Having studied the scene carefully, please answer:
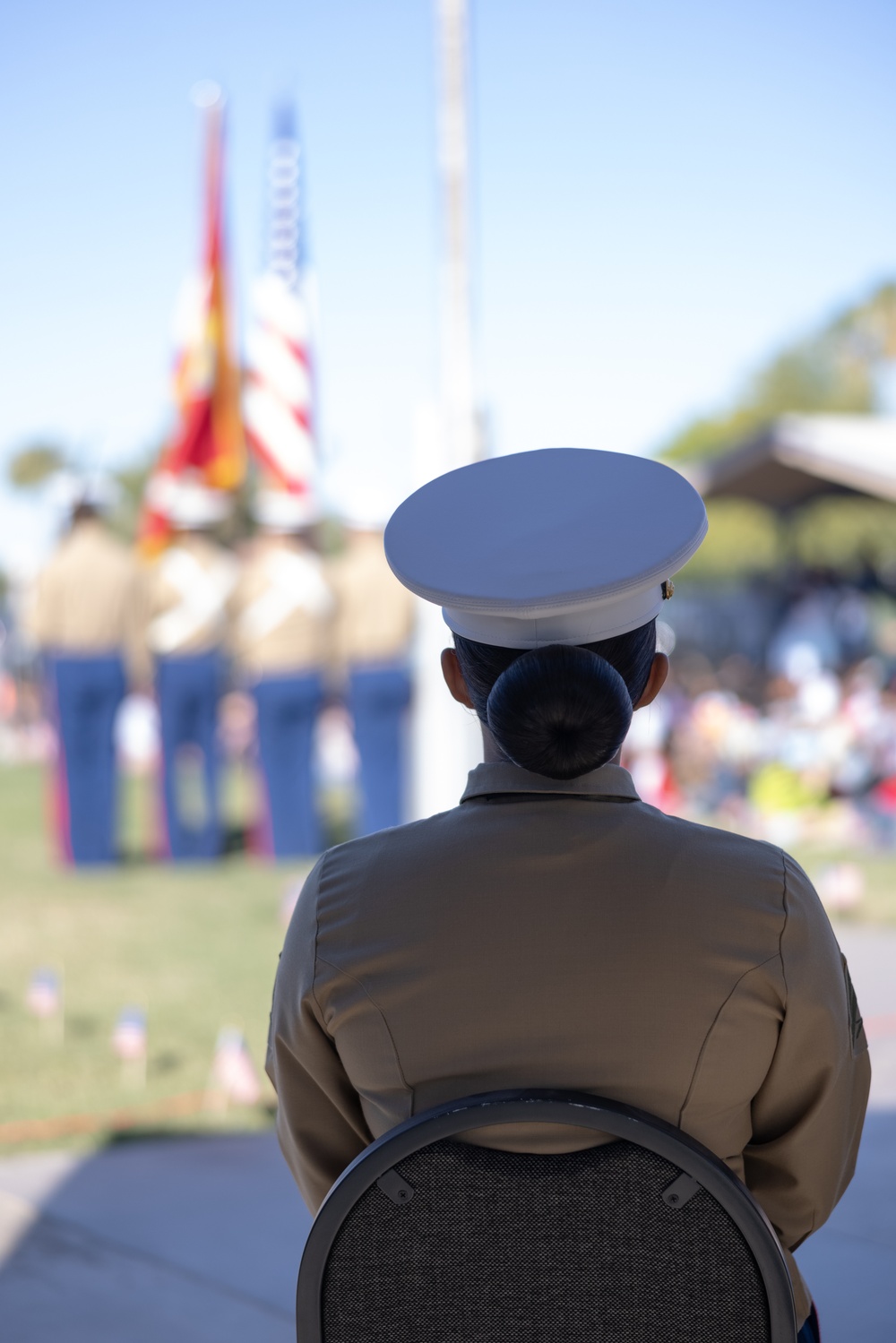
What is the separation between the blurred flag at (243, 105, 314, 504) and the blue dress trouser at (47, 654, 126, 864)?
1692 mm

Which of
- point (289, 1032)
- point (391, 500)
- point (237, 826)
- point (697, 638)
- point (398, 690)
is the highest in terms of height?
point (289, 1032)

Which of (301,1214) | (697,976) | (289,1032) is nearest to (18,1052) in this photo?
(301,1214)

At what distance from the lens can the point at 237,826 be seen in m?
8.90

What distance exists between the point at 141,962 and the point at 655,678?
418cm

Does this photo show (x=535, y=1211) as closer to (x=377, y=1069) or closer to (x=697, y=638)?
(x=377, y=1069)

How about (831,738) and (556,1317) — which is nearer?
(556,1317)

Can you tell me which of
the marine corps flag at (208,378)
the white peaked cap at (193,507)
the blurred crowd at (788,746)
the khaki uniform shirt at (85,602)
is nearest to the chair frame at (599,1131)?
the blurred crowd at (788,746)

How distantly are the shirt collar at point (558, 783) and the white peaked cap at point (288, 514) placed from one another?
6030 mm

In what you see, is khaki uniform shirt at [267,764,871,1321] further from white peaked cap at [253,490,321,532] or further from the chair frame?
white peaked cap at [253,490,321,532]

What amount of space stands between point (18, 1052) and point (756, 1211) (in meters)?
3.46

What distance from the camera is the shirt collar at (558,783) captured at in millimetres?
1171

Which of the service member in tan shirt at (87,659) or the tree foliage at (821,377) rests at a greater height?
the service member in tan shirt at (87,659)

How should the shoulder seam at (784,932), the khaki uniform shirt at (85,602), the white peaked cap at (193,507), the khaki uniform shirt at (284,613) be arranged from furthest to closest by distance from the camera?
the white peaked cap at (193,507)
the khaki uniform shirt at (284,613)
the khaki uniform shirt at (85,602)
the shoulder seam at (784,932)

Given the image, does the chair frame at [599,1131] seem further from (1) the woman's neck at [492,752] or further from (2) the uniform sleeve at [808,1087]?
(1) the woman's neck at [492,752]
